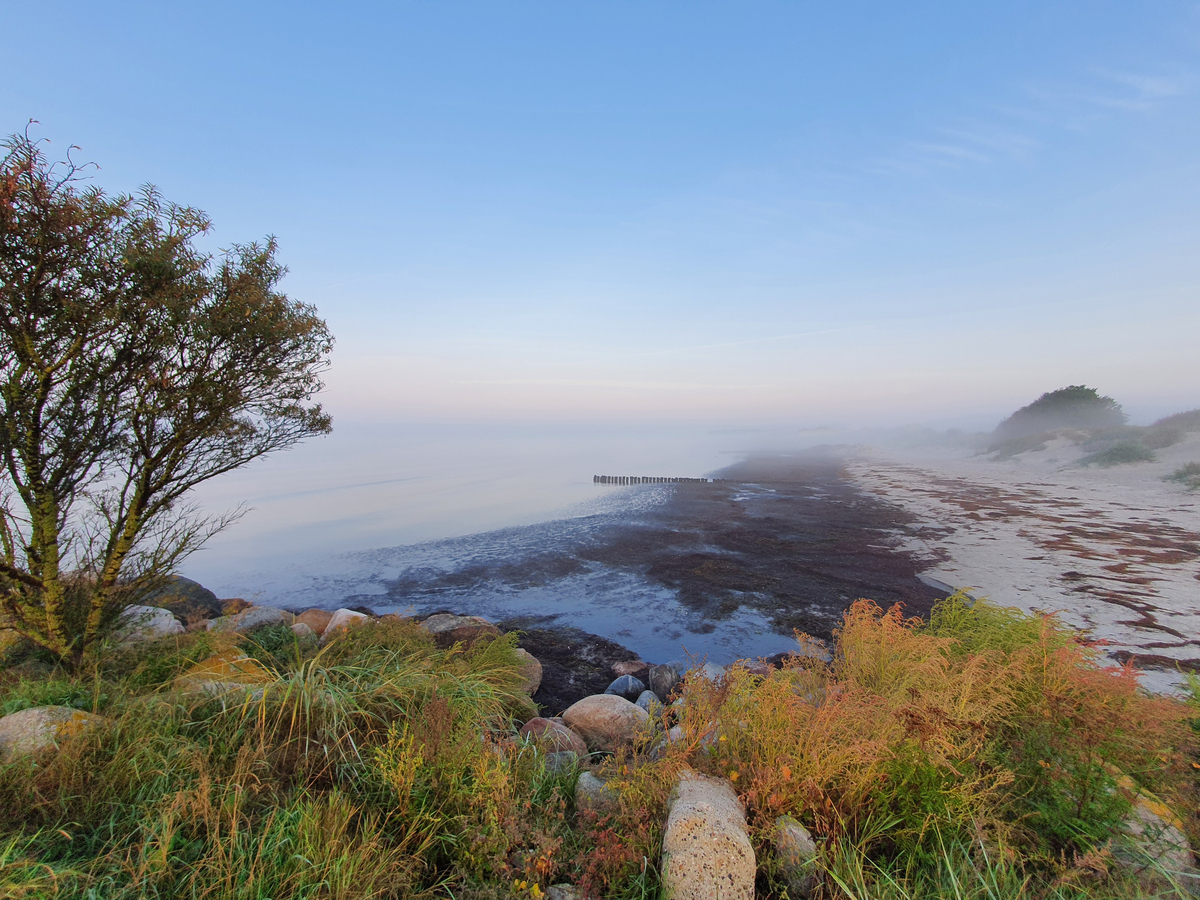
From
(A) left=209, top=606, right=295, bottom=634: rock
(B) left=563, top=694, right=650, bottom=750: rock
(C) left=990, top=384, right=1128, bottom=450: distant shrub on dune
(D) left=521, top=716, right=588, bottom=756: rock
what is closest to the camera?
(D) left=521, top=716, right=588, bottom=756: rock

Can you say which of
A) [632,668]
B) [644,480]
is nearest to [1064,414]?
[644,480]

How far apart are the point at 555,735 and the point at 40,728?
385 centimetres

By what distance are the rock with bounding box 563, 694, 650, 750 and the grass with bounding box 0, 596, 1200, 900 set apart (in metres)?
1.65

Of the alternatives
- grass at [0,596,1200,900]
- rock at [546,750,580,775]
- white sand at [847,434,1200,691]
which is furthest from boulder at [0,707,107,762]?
white sand at [847,434,1200,691]

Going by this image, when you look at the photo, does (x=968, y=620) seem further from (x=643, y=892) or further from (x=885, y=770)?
(x=643, y=892)

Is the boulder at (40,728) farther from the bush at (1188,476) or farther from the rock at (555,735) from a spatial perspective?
the bush at (1188,476)

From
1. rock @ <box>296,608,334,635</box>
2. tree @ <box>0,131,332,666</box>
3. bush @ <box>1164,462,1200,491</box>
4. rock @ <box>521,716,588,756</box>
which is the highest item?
tree @ <box>0,131,332,666</box>

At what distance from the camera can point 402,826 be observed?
2975 mm

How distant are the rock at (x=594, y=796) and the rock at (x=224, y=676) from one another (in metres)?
2.67

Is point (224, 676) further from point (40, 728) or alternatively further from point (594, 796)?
point (594, 796)

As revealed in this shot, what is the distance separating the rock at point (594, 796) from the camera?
3.42 metres

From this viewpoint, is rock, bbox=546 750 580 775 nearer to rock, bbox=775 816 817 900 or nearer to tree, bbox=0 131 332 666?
rock, bbox=775 816 817 900

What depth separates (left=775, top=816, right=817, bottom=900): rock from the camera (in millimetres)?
2754

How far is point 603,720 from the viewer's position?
5.61 m
